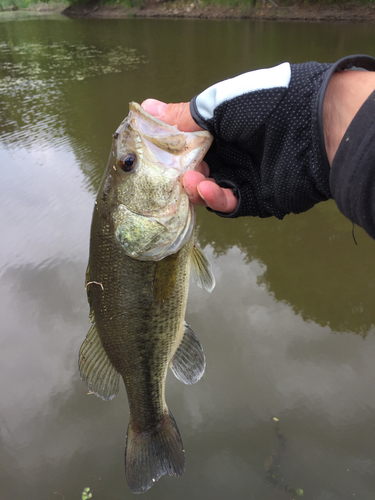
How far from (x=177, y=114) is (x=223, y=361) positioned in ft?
6.84

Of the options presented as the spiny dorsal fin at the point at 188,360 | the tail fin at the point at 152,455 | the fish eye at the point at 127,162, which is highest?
the fish eye at the point at 127,162

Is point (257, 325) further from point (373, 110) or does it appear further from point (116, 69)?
point (116, 69)

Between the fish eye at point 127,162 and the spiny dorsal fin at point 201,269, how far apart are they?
1.76 ft

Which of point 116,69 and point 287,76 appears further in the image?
point 116,69

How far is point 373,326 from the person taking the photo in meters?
2.97

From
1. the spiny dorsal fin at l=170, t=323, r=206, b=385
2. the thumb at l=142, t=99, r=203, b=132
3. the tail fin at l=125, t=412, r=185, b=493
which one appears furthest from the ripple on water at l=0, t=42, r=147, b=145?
the tail fin at l=125, t=412, r=185, b=493

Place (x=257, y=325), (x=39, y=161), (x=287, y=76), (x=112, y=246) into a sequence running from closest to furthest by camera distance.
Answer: (x=287, y=76), (x=112, y=246), (x=257, y=325), (x=39, y=161)

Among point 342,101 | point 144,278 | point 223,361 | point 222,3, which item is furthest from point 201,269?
point 222,3

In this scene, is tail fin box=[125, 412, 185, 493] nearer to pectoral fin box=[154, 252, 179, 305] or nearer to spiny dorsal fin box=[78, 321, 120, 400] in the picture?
spiny dorsal fin box=[78, 321, 120, 400]

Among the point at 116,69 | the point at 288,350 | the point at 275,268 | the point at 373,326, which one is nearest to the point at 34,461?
the point at 288,350

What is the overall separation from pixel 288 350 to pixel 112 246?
2.03 metres

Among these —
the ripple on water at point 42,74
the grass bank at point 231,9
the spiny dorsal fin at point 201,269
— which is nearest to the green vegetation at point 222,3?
the grass bank at point 231,9

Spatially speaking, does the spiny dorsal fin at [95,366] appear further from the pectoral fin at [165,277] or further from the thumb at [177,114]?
the thumb at [177,114]

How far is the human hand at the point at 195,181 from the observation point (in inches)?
59.3
